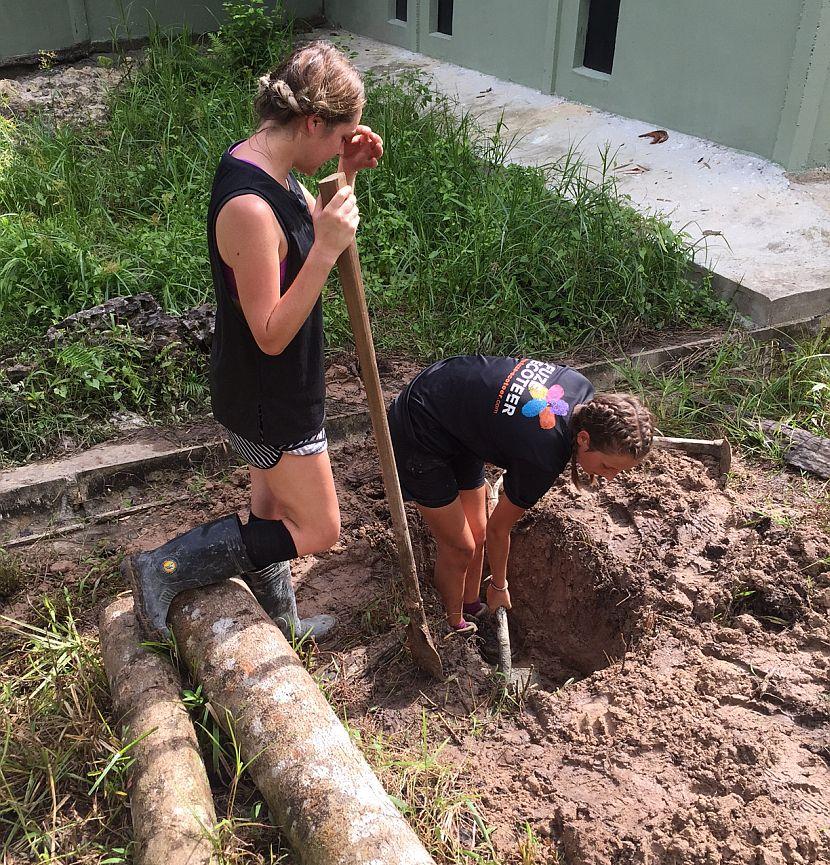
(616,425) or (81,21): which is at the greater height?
(81,21)

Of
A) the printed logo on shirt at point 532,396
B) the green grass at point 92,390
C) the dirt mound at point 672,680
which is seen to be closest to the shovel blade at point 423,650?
the dirt mound at point 672,680

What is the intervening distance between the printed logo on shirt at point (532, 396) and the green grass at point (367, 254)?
4.78 feet

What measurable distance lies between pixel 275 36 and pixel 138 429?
16.7 ft

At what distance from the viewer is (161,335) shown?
380 cm

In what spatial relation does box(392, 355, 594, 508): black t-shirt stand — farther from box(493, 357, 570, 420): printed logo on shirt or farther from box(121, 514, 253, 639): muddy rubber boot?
box(121, 514, 253, 639): muddy rubber boot

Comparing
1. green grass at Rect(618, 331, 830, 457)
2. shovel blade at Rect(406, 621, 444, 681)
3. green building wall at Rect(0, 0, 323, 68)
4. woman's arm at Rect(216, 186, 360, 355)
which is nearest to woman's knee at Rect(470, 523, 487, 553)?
shovel blade at Rect(406, 621, 444, 681)

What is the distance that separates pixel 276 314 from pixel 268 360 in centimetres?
20

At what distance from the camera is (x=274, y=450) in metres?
2.28

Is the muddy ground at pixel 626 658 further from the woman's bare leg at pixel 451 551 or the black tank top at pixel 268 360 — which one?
the black tank top at pixel 268 360

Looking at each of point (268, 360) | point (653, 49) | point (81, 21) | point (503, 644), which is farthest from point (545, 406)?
point (81, 21)

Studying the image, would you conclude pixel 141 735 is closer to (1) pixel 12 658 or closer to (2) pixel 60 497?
(1) pixel 12 658

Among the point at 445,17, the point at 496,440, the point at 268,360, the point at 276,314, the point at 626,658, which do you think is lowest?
the point at 626,658

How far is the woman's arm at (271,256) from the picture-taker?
1898 millimetres

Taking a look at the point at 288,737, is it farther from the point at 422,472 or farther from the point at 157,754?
the point at 422,472
